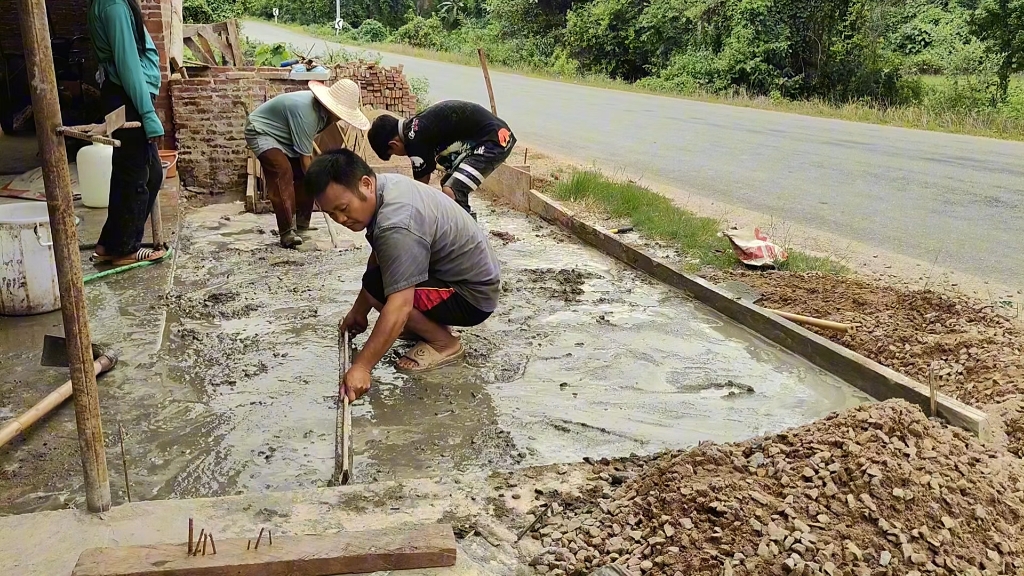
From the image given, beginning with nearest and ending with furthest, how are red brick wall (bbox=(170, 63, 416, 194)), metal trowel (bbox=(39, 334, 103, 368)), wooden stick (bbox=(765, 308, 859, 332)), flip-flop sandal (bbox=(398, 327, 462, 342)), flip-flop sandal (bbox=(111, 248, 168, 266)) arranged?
metal trowel (bbox=(39, 334, 103, 368)), flip-flop sandal (bbox=(398, 327, 462, 342)), wooden stick (bbox=(765, 308, 859, 332)), flip-flop sandal (bbox=(111, 248, 168, 266)), red brick wall (bbox=(170, 63, 416, 194))

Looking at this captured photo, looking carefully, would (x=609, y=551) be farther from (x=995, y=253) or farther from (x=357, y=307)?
(x=995, y=253)

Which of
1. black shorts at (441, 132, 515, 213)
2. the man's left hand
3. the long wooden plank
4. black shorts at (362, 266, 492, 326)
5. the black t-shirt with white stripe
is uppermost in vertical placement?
the black t-shirt with white stripe

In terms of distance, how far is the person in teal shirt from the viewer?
4.87 metres

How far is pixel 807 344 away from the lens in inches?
170

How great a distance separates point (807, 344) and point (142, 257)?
4.18 meters

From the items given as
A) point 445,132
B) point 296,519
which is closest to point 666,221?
point 445,132

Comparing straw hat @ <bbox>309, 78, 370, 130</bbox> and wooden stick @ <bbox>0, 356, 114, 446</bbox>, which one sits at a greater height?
straw hat @ <bbox>309, 78, 370, 130</bbox>

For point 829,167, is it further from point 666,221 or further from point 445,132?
point 445,132

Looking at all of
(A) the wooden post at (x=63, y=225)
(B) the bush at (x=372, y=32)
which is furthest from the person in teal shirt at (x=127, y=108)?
(B) the bush at (x=372, y=32)

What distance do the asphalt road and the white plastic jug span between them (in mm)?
5610

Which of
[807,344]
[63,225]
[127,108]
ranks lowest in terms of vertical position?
[807,344]

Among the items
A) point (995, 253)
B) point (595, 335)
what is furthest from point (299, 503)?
point (995, 253)

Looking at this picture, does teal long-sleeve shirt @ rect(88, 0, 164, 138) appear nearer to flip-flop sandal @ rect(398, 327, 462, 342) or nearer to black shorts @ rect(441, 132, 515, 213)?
black shorts @ rect(441, 132, 515, 213)

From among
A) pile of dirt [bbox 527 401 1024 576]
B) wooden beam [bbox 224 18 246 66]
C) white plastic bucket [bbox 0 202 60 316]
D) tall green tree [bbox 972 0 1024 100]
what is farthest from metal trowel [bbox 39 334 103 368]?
tall green tree [bbox 972 0 1024 100]
